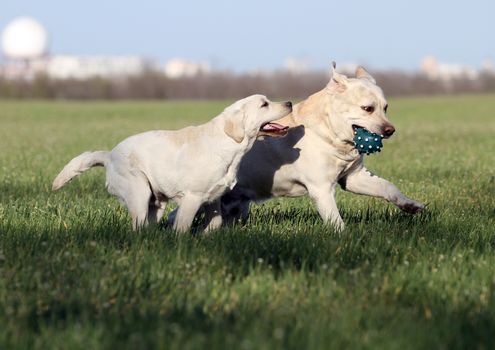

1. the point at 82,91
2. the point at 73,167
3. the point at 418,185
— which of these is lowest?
the point at 82,91

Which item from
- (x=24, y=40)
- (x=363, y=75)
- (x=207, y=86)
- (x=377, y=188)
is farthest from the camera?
(x=24, y=40)

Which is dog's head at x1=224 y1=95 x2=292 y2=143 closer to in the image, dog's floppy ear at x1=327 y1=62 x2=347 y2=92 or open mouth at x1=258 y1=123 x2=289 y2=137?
open mouth at x1=258 y1=123 x2=289 y2=137

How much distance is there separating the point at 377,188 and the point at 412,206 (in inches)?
14.6

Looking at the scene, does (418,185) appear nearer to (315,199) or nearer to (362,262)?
(315,199)

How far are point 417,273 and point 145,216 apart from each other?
2600 mm

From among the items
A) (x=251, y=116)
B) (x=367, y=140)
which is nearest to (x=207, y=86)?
(x=367, y=140)

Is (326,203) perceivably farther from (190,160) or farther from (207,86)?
(207,86)

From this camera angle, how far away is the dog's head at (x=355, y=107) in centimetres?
703

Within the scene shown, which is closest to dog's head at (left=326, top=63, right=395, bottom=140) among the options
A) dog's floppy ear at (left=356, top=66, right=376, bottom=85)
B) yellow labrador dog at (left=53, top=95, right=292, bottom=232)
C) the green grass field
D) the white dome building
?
dog's floppy ear at (left=356, top=66, right=376, bottom=85)

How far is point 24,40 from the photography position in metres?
114

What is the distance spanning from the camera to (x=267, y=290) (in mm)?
4582

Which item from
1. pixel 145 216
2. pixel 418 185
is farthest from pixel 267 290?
pixel 418 185

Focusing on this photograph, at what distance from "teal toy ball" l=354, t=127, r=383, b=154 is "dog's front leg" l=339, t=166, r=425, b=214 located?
40cm

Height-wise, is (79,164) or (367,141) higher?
(367,141)
